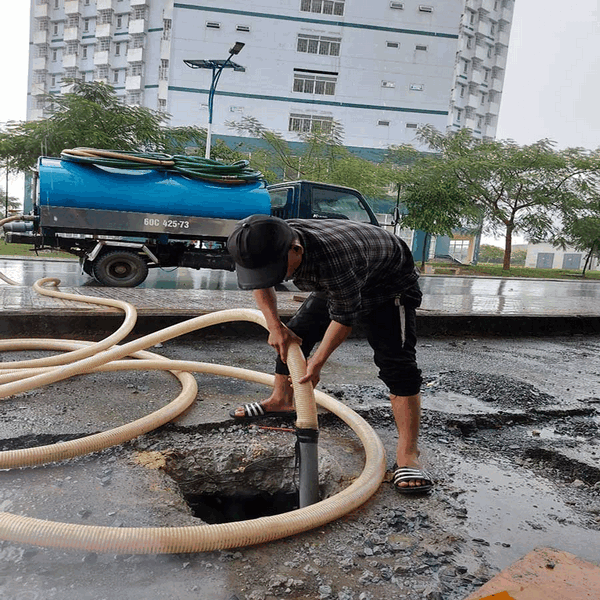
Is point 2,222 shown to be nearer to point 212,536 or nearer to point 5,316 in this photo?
point 5,316

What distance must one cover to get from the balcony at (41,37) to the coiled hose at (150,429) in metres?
56.5

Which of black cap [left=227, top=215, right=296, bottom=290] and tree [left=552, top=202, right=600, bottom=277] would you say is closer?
black cap [left=227, top=215, right=296, bottom=290]

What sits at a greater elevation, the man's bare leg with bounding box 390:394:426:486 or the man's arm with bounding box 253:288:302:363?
the man's arm with bounding box 253:288:302:363

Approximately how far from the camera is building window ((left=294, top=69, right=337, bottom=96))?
124 ft

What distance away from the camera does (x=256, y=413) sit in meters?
3.09

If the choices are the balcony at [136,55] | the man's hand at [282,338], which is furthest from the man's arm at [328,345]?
the balcony at [136,55]

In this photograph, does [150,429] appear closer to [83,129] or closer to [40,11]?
[83,129]

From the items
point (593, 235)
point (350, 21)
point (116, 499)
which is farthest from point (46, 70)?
point (116, 499)

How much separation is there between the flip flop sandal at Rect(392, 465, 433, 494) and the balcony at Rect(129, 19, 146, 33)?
50.5 metres

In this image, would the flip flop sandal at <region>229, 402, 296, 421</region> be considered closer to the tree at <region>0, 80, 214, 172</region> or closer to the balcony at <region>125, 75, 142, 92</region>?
the tree at <region>0, 80, 214, 172</region>

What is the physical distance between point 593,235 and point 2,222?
72.7 feet

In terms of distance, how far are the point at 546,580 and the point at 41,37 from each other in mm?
60001

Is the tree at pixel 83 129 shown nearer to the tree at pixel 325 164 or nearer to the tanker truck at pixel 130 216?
the tree at pixel 325 164

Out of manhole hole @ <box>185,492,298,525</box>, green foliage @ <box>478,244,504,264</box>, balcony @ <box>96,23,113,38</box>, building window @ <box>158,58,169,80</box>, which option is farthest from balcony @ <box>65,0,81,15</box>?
Answer: manhole hole @ <box>185,492,298,525</box>
